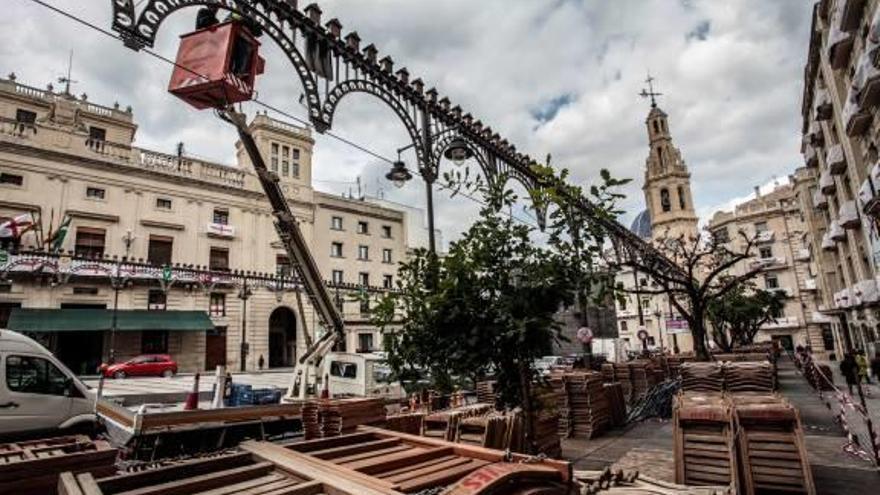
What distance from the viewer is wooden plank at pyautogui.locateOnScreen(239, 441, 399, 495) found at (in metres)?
2.29

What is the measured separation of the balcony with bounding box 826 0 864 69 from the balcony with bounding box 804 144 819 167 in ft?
38.5

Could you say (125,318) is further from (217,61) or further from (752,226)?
(752,226)

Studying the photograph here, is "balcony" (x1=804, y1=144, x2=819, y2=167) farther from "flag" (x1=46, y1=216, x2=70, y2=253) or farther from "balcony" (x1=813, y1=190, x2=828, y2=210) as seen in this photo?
"flag" (x1=46, y1=216, x2=70, y2=253)

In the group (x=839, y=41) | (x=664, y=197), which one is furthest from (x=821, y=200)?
(x=664, y=197)

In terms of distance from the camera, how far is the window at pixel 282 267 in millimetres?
34656

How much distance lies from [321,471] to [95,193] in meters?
33.2

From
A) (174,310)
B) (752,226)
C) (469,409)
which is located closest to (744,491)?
(469,409)

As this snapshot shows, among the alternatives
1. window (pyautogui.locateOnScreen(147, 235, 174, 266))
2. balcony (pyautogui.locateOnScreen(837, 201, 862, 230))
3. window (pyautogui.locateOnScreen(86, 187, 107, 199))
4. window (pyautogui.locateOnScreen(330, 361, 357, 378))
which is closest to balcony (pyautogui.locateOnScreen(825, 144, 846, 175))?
balcony (pyautogui.locateOnScreen(837, 201, 862, 230))

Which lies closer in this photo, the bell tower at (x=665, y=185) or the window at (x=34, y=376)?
the window at (x=34, y=376)

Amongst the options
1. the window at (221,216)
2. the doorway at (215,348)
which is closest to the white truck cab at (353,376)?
the doorway at (215,348)

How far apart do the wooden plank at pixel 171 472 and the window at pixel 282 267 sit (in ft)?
108

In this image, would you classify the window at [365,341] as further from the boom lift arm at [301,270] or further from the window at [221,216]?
the boom lift arm at [301,270]

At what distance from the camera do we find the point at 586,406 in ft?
33.1

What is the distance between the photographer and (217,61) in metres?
6.05
